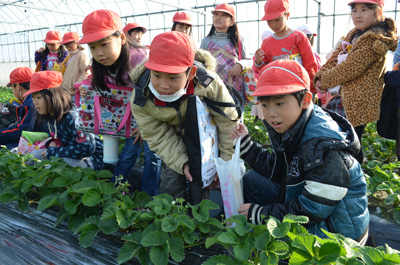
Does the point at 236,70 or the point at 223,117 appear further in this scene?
the point at 236,70

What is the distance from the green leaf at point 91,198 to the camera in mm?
2031

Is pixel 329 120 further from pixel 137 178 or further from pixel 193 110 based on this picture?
pixel 137 178

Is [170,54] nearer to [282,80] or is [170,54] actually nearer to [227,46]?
[282,80]

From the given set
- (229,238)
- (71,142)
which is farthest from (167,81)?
→ (71,142)

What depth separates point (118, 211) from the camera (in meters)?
1.89

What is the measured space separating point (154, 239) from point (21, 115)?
10.3ft

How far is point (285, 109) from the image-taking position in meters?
1.79

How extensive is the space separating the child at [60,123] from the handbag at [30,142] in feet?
0.41

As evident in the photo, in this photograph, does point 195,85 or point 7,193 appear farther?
point 7,193

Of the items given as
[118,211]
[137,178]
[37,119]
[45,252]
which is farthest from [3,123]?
[118,211]

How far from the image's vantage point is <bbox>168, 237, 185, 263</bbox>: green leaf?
165cm

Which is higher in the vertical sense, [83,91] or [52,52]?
[52,52]

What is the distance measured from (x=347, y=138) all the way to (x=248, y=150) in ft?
1.99

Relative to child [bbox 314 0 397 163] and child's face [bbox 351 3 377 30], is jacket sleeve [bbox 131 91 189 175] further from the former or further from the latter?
child's face [bbox 351 3 377 30]
